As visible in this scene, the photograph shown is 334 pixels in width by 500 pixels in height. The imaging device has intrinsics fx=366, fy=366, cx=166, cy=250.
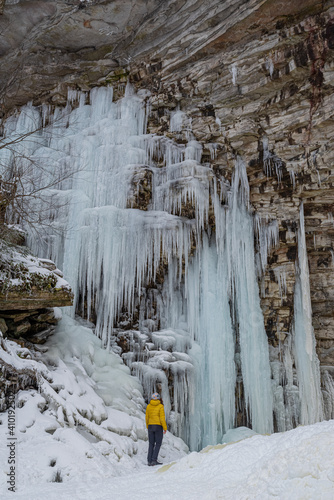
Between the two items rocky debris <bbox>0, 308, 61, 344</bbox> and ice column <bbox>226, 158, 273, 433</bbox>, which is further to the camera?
ice column <bbox>226, 158, 273, 433</bbox>

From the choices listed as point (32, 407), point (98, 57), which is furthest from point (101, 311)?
point (98, 57)

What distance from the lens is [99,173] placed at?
9.51m

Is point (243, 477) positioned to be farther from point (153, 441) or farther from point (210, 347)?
point (210, 347)

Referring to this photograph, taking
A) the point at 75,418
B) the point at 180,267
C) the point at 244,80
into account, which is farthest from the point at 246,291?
the point at 75,418

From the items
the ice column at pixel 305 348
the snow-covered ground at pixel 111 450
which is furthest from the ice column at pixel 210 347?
the ice column at pixel 305 348

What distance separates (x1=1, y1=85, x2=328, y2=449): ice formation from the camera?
8500mm

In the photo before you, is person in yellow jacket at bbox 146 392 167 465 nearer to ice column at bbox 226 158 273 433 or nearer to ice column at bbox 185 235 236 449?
ice column at bbox 185 235 236 449

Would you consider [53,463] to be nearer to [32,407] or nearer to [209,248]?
[32,407]

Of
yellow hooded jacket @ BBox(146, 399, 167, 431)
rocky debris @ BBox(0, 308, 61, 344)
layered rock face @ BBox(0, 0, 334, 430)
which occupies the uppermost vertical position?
layered rock face @ BBox(0, 0, 334, 430)

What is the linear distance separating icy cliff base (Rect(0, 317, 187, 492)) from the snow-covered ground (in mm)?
13

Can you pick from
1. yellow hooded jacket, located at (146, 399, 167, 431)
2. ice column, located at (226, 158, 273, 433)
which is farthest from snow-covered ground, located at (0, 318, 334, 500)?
ice column, located at (226, 158, 273, 433)

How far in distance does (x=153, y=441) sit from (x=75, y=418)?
1072mm

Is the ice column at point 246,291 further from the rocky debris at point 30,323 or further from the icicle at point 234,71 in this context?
the rocky debris at point 30,323

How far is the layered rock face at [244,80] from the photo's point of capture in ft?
26.4
